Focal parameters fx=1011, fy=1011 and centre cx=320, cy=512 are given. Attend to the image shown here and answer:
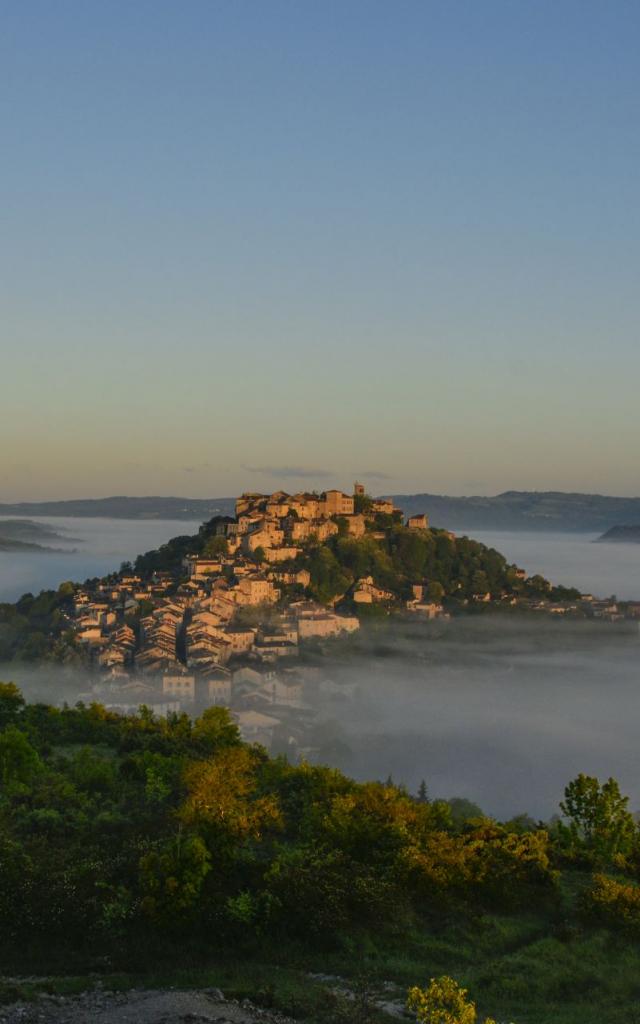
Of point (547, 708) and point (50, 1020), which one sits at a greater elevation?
point (50, 1020)

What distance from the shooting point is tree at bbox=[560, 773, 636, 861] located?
2655cm

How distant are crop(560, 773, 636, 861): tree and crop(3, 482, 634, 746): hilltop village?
53208mm

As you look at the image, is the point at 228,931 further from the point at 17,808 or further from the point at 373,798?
the point at 17,808

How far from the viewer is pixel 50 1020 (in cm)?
1534

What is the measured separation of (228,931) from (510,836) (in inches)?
314

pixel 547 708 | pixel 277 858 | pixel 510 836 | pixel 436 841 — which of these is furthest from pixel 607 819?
pixel 547 708

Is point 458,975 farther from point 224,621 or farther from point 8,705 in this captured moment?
point 224,621

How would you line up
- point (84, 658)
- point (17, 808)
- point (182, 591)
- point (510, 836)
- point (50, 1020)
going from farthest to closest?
point (182, 591) < point (84, 658) < point (17, 808) < point (510, 836) < point (50, 1020)

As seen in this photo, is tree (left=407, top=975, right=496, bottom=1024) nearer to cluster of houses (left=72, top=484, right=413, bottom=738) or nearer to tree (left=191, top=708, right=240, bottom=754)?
tree (left=191, top=708, right=240, bottom=754)

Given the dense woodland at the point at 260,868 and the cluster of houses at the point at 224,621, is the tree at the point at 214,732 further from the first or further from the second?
the cluster of houses at the point at 224,621

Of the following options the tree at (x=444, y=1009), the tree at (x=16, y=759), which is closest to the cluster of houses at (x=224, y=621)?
the tree at (x=16, y=759)

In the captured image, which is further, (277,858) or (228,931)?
(277,858)

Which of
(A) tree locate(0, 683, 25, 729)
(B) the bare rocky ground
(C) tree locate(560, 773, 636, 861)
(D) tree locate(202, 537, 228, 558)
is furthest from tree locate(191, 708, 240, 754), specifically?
(D) tree locate(202, 537, 228, 558)

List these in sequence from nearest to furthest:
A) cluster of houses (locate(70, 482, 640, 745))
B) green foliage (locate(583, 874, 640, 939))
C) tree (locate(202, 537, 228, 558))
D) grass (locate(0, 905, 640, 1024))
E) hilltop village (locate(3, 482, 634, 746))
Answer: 1. grass (locate(0, 905, 640, 1024))
2. green foliage (locate(583, 874, 640, 939))
3. cluster of houses (locate(70, 482, 640, 745))
4. hilltop village (locate(3, 482, 634, 746))
5. tree (locate(202, 537, 228, 558))
